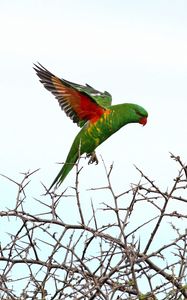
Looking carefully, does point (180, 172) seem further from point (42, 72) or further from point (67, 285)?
point (42, 72)

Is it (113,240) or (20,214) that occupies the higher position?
(20,214)

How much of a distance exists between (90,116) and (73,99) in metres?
0.28

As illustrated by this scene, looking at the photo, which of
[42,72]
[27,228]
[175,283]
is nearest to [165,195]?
[175,283]

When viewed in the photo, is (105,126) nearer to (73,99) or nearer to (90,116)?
(90,116)

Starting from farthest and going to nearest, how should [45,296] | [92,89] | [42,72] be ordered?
[92,89]
[42,72]
[45,296]

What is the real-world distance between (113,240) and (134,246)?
4.8 inches

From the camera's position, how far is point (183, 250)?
4.62 meters

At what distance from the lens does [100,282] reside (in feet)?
14.5

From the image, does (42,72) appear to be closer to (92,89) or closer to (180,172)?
(92,89)

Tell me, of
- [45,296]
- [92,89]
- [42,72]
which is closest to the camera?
[45,296]

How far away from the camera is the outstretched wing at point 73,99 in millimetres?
7543

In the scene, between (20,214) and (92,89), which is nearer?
(20,214)

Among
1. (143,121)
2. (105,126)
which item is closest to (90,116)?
(105,126)

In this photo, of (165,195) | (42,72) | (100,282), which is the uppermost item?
(42,72)
